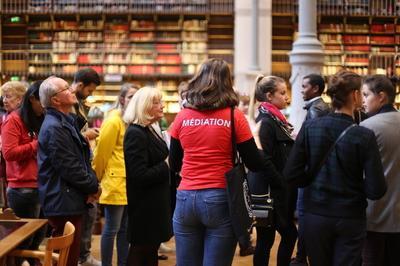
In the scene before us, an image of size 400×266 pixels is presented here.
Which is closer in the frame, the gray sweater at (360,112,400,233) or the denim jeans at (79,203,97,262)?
the gray sweater at (360,112,400,233)

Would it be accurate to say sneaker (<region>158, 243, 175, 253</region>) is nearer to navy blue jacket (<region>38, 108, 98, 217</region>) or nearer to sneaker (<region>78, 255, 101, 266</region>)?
sneaker (<region>78, 255, 101, 266</region>)

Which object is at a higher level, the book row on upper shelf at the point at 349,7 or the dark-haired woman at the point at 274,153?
the book row on upper shelf at the point at 349,7

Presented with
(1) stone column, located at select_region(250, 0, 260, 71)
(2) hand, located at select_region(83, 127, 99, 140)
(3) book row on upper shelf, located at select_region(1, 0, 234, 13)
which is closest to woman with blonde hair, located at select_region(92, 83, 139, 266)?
(2) hand, located at select_region(83, 127, 99, 140)

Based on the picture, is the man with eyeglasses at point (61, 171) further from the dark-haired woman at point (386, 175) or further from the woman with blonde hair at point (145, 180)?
the dark-haired woman at point (386, 175)

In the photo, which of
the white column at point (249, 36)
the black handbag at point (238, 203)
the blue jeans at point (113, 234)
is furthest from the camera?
the white column at point (249, 36)

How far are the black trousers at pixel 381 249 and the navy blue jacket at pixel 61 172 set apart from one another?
4.90ft

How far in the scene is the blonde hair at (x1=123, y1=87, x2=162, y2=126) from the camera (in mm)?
3400

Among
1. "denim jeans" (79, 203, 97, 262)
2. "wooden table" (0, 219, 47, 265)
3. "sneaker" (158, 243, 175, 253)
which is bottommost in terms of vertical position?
"sneaker" (158, 243, 175, 253)

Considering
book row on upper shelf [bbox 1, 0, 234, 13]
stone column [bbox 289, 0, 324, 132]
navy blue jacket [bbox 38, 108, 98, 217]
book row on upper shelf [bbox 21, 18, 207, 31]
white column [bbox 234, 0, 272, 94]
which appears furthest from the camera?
book row on upper shelf [bbox 21, 18, 207, 31]

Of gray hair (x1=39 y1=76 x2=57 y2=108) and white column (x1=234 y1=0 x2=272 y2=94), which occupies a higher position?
white column (x1=234 y1=0 x2=272 y2=94)

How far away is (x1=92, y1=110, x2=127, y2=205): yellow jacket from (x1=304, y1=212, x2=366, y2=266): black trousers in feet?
5.91

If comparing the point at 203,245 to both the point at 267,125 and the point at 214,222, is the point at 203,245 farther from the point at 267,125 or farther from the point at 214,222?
the point at 267,125

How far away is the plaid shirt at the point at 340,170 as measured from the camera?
2.64 metres

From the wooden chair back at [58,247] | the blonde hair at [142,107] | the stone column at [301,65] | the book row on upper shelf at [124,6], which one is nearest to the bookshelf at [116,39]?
the book row on upper shelf at [124,6]
